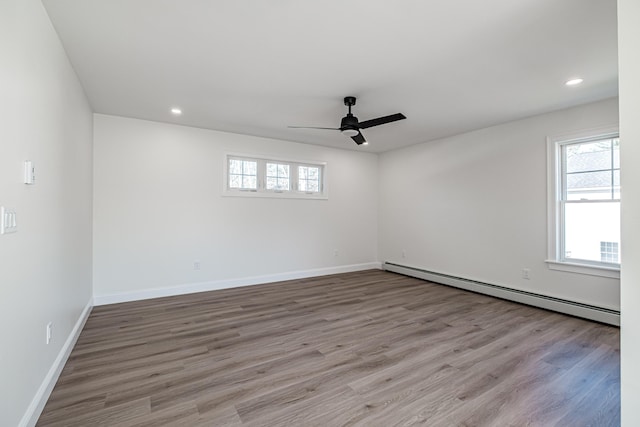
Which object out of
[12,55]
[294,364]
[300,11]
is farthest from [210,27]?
[294,364]

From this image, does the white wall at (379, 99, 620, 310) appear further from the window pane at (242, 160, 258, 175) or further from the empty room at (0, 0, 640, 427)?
the window pane at (242, 160, 258, 175)

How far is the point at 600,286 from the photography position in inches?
134

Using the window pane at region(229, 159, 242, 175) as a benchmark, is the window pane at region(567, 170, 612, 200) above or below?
below

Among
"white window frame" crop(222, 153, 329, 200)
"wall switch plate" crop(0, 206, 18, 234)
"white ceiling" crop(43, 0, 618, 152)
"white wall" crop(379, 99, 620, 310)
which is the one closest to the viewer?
"wall switch plate" crop(0, 206, 18, 234)

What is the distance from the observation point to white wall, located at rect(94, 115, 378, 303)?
3939 mm

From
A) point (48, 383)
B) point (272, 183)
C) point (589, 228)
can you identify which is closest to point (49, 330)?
point (48, 383)

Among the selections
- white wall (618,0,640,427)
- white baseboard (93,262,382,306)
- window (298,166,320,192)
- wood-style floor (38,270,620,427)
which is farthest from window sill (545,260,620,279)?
window (298,166,320,192)

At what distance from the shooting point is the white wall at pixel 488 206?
3699mm

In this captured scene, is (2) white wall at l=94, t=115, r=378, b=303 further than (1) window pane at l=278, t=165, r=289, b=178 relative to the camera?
No

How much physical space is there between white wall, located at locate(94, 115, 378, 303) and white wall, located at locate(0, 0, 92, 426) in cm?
130

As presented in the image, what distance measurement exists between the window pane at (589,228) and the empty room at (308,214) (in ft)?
0.07

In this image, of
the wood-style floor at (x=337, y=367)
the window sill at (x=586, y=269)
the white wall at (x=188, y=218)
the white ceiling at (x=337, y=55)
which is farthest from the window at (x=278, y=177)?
the window sill at (x=586, y=269)

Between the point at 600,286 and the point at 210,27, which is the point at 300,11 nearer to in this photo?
the point at 210,27

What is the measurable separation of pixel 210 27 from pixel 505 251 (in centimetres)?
460
